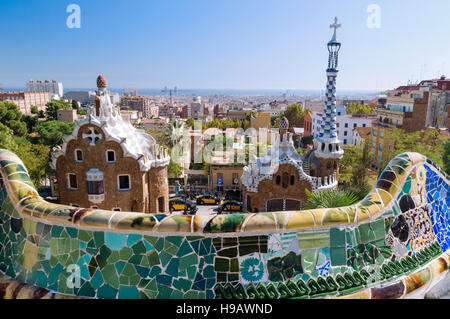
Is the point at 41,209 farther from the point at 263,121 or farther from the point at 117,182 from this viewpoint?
the point at 263,121

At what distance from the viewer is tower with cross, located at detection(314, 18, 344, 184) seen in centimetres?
2286

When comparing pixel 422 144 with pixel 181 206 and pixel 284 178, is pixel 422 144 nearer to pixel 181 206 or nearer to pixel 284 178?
pixel 284 178

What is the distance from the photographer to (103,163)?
18.7m

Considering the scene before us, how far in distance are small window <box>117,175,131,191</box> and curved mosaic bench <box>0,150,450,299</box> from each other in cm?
1362

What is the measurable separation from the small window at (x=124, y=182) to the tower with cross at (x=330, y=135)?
12.1 m

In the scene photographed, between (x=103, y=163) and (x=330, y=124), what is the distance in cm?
1445

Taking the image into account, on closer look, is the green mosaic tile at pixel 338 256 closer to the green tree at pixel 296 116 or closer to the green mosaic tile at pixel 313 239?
the green mosaic tile at pixel 313 239

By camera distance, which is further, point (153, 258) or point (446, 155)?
point (446, 155)

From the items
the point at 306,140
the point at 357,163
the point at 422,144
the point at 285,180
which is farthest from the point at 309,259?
the point at 306,140

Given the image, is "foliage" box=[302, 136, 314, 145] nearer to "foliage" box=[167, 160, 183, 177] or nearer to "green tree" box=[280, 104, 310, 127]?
"green tree" box=[280, 104, 310, 127]

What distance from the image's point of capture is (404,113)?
43.5 m

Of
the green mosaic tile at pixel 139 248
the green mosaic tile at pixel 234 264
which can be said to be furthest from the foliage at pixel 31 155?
the green mosaic tile at pixel 234 264

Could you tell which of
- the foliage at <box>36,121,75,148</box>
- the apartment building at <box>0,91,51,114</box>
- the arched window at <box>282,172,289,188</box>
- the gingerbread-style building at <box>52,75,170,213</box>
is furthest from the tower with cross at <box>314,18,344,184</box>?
the apartment building at <box>0,91,51,114</box>
